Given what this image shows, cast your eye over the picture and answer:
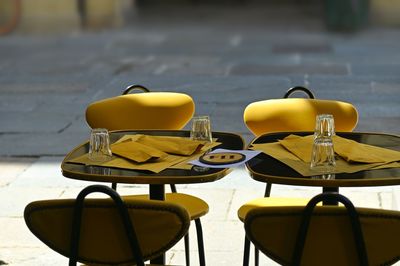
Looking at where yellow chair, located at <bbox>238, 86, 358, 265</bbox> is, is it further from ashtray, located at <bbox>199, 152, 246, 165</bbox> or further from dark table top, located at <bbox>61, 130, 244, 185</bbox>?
dark table top, located at <bbox>61, 130, 244, 185</bbox>

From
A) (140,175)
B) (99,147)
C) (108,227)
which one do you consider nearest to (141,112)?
(99,147)

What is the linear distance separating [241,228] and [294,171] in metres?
1.83

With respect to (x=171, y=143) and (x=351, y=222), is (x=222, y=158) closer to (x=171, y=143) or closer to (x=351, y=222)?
(x=171, y=143)

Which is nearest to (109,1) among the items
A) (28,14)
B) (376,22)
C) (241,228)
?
(28,14)

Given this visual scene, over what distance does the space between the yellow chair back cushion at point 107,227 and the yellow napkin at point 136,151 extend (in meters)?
0.56

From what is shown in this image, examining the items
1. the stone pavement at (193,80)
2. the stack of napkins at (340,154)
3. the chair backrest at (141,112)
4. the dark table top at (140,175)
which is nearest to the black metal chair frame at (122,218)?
the dark table top at (140,175)

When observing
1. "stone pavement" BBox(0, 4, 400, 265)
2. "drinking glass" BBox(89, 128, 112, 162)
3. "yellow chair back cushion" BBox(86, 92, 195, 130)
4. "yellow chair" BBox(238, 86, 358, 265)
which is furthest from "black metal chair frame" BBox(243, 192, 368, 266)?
"yellow chair back cushion" BBox(86, 92, 195, 130)

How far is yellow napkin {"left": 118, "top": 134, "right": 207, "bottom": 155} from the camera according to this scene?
13.6ft

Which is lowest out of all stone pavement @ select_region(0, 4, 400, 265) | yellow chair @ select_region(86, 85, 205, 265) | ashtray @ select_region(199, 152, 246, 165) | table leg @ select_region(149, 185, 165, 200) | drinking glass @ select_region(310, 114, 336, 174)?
stone pavement @ select_region(0, 4, 400, 265)

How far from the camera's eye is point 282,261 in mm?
3426

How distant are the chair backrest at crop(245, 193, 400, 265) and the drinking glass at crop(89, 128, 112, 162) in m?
0.91

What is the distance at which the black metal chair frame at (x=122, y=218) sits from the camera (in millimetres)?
3334

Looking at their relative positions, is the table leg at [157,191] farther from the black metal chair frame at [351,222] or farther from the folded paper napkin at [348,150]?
the black metal chair frame at [351,222]

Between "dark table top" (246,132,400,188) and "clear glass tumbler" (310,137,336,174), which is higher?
"clear glass tumbler" (310,137,336,174)
